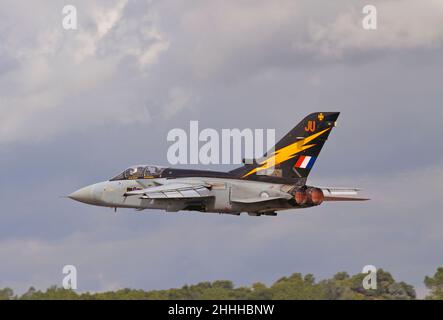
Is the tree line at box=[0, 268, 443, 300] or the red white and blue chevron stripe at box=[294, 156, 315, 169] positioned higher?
the red white and blue chevron stripe at box=[294, 156, 315, 169]

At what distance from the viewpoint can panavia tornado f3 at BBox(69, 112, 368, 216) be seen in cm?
7868

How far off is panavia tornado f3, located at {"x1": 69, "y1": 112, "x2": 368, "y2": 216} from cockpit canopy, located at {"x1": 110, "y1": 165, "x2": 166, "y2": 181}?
0.05 m

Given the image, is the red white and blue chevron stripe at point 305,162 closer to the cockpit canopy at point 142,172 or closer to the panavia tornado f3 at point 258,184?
the panavia tornado f3 at point 258,184

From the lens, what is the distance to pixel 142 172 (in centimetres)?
8275

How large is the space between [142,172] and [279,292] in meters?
11.5

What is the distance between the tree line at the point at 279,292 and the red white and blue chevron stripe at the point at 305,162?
20.4ft

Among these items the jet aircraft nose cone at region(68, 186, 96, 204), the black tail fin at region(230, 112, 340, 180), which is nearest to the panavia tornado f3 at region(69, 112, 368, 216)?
the black tail fin at region(230, 112, 340, 180)

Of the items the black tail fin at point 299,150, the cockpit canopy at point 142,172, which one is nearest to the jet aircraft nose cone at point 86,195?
the cockpit canopy at point 142,172

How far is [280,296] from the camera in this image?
75.9 metres

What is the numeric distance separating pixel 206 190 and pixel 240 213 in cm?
227

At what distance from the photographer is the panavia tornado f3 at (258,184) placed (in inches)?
3097

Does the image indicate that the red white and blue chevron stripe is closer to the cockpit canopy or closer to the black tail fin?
the black tail fin
